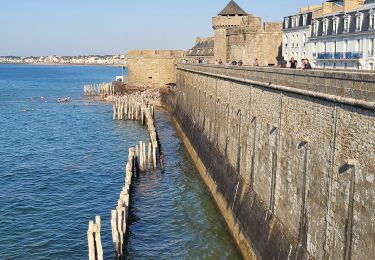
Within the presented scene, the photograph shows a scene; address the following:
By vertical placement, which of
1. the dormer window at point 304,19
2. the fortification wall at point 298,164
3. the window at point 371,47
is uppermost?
the dormer window at point 304,19

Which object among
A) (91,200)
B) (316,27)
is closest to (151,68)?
(316,27)

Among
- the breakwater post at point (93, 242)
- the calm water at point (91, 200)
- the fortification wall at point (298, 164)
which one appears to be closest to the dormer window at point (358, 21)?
the fortification wall at point (298, 164)

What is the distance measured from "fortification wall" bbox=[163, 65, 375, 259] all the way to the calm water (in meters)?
→ 1.93

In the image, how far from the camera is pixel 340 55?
39.7 metres

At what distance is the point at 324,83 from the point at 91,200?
59.9 feet

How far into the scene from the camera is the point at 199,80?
42375 millimetres

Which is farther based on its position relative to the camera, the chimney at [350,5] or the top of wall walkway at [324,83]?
the chimney at [350,5]

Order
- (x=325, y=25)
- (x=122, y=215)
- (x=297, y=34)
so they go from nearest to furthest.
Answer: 1. (x=122, y=215)
2. (x=325, y=25)
3. (x=297, y=34)

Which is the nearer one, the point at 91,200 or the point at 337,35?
the point at 91,200

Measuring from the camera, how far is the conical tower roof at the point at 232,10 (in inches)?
2699

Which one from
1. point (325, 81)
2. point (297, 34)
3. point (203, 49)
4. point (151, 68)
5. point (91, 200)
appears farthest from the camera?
point (151, 68)

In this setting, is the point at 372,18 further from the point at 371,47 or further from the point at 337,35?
the point at 337,35

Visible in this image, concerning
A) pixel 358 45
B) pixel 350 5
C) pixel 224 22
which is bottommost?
pixel 358 45

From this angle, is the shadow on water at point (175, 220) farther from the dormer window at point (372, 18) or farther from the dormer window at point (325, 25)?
the dormer window at point (325, 25)
